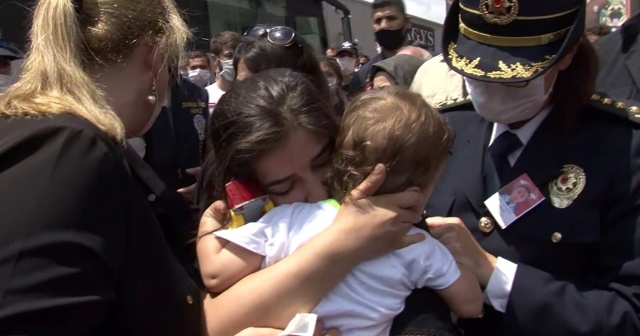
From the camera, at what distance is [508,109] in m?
1.71

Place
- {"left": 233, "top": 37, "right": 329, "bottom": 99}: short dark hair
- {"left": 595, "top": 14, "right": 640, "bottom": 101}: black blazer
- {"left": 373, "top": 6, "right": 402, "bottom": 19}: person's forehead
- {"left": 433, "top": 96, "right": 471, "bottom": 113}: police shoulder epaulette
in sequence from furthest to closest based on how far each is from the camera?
{"left": 373, "top": 6, "right": 402, "bottom": 19}: person's forehead → {"left": 233, "top": 37, "right": 329, "bottom": 99}: short dark hair → {"left": 595, "top": 14, "right": 640, "bottom": 101}: black blazer → {"left": 433, "top": 96, "right": 471, "bottom": 113}: police shoulder epaulette

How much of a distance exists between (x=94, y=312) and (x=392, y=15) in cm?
427

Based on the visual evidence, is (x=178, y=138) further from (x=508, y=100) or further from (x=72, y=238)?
(x=72, y=238)

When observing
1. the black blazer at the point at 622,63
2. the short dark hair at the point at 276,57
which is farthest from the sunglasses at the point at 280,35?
the black blazer at the point at 622,63

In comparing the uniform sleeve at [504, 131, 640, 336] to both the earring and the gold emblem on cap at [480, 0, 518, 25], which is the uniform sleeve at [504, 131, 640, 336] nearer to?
the gold emblem on cap at [480, 0, 518, 25]

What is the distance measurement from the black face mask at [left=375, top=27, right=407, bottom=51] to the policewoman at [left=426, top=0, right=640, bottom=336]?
10.7 feet

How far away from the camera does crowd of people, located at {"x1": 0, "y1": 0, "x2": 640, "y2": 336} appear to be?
113 cm

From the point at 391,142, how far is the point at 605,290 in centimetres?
65

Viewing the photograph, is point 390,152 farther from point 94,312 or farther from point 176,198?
point 94,312

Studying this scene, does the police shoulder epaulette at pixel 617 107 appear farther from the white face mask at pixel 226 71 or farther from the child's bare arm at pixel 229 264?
the white face mask at pixel 226 71

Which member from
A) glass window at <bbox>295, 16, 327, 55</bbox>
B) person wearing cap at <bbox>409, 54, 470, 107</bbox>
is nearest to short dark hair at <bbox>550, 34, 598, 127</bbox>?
person wearing cap at <bbox>409, 54, 470, 107</bbox>

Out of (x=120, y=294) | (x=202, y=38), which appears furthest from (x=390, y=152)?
(x=202, y=38)

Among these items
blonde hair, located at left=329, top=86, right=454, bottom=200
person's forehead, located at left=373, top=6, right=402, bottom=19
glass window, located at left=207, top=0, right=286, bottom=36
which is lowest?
glass window, located at left=207, top=0, right=286, bottom=36

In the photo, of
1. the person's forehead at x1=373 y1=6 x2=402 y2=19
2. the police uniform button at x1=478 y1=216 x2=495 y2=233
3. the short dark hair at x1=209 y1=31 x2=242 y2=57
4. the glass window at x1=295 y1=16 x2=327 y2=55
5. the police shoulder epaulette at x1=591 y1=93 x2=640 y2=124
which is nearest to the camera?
the police shoulder epaulette at x1=591 y1=93 x2=640 y2=124
